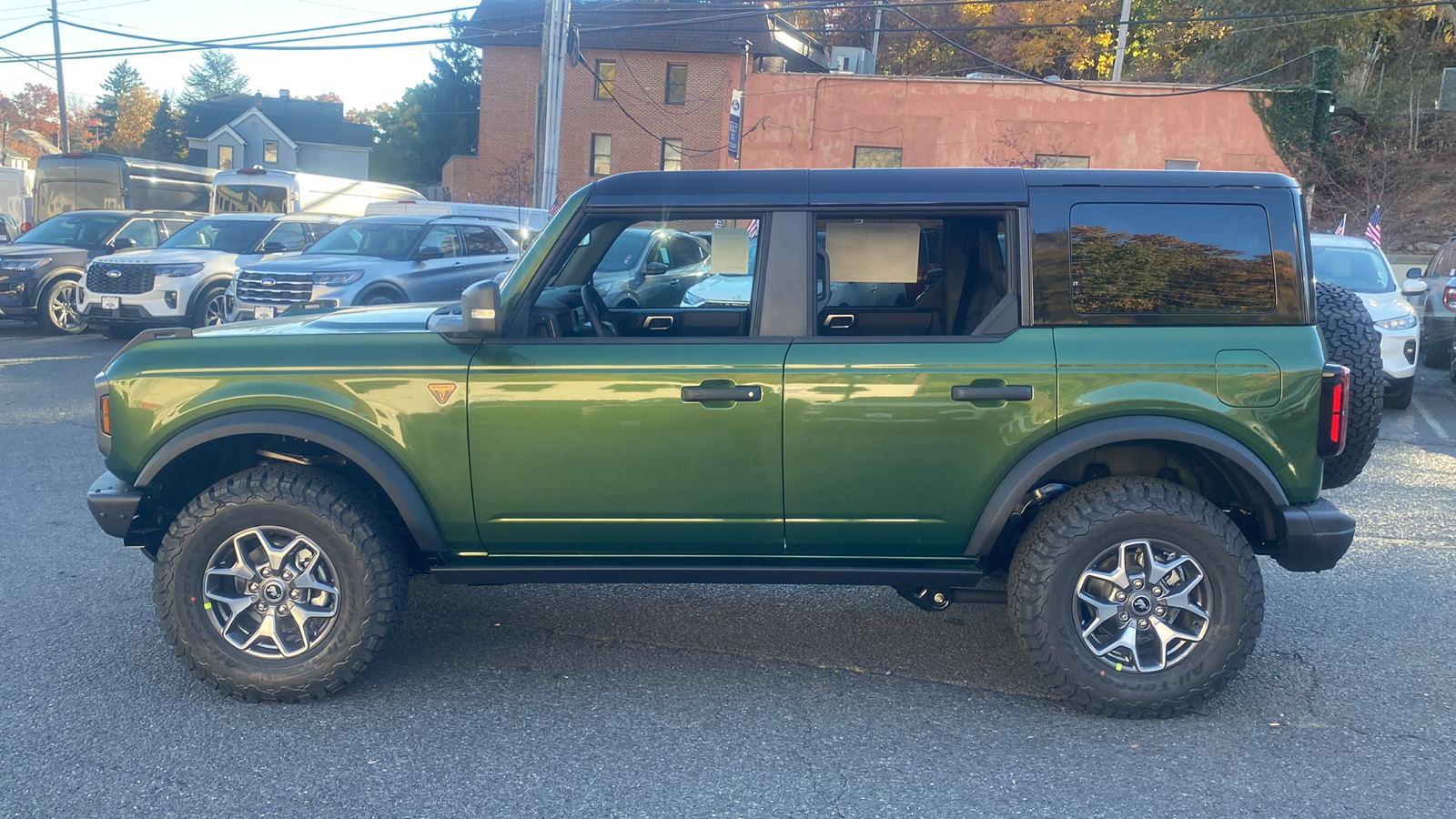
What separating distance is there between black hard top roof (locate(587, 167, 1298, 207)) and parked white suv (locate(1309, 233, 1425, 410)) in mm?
7277

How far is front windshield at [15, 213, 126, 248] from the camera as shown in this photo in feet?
56.6

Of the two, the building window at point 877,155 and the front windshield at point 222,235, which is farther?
the building window at point 877,155

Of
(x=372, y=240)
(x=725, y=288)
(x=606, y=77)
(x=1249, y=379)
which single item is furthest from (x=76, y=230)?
(x=606, y=77)

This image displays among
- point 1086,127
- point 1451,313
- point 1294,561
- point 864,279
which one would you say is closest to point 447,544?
point 864,279

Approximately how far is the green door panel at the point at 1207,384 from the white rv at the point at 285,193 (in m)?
21.3

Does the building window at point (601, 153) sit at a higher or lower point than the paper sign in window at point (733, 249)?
higher

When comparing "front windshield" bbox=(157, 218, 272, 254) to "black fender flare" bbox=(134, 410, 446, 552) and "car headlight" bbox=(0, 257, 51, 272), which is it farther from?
"black fender flare" bbox=(134, 410, 446, 552)

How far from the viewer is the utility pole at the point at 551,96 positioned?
20734 millimetres

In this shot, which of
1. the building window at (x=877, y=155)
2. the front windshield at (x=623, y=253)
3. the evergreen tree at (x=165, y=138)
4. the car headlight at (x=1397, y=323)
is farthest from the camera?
the evergreen tree at (x=165, y=138)

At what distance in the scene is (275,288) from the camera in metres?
12.6

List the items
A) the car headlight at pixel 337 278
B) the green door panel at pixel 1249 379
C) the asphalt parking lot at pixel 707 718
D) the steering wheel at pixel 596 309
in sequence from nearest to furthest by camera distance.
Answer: the asphalt parking lot at pixel 707 718, the green door panel at pixel 1249 379, the steering wheel at pixel 596 309, the car headlight at pixel 337 278

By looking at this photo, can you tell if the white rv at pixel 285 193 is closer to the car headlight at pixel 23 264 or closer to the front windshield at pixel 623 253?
the car headlight at pixel 23 264

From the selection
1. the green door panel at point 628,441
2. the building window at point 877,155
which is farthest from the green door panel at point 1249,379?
the building window at point 877,155

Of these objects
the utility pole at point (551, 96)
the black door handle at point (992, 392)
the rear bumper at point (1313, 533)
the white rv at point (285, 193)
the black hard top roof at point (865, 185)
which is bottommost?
the rear bumper at point (1313, 533)
